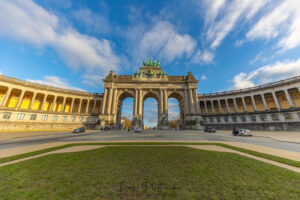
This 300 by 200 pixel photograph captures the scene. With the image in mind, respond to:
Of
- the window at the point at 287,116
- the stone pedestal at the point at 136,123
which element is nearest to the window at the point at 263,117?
the window at the point at 287,116

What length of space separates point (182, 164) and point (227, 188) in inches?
86.7

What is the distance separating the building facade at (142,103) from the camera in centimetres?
3228

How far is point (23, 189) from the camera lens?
10.0ft

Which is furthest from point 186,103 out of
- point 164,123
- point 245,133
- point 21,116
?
point 21,116

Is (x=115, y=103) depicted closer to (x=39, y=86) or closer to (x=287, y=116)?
(x=39, y=86)

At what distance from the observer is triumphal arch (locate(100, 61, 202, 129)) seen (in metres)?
40.5

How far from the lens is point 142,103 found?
4356cm

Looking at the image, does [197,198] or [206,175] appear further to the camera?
[206,175]

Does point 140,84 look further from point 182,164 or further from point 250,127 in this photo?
point 250,127

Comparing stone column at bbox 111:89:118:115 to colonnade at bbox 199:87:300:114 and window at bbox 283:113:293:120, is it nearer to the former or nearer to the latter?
colonnade at bbox 199:87:300:114

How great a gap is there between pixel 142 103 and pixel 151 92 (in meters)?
6.17

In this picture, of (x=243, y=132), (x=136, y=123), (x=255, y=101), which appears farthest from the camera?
(x=255, y=101)

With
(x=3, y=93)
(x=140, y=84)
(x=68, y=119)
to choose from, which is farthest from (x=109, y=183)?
(x=3, y=93)

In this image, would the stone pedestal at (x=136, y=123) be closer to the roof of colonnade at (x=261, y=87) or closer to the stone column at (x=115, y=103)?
the stone column at (x=115, y=103)
